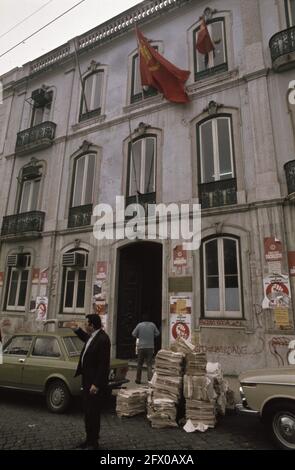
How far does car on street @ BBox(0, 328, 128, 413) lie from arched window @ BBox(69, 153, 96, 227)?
627cm

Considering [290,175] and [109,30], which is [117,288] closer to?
[290,175]

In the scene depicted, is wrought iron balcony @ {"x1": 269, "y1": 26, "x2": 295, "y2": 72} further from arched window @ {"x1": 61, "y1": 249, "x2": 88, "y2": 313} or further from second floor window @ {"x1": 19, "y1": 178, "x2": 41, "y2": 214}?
second floor window @ {"x1": 19, "y1": 178, "x2": 41, "y2": 214}

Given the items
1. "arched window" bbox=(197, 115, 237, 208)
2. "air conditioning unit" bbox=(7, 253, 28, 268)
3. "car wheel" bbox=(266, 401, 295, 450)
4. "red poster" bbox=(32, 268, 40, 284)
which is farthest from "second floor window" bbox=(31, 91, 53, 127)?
"car wheel" bbox=(266, 401, 295, 450)

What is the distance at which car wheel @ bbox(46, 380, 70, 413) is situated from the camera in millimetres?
6377

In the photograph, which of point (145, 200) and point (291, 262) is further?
point (145, 200)

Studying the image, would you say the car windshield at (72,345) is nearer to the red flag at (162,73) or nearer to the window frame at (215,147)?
the window frame at (215,147)

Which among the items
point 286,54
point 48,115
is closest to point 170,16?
point 286,54

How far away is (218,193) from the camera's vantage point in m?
10.5

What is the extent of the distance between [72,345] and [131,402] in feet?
6.10

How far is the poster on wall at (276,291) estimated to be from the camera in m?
8.58

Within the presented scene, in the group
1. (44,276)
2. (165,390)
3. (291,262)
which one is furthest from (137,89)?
(165,390)

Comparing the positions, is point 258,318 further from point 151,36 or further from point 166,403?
point 151,36

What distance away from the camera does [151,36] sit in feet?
45.7

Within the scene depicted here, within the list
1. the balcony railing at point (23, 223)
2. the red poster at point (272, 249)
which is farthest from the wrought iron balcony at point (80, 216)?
the red poster at point (272, 249)
